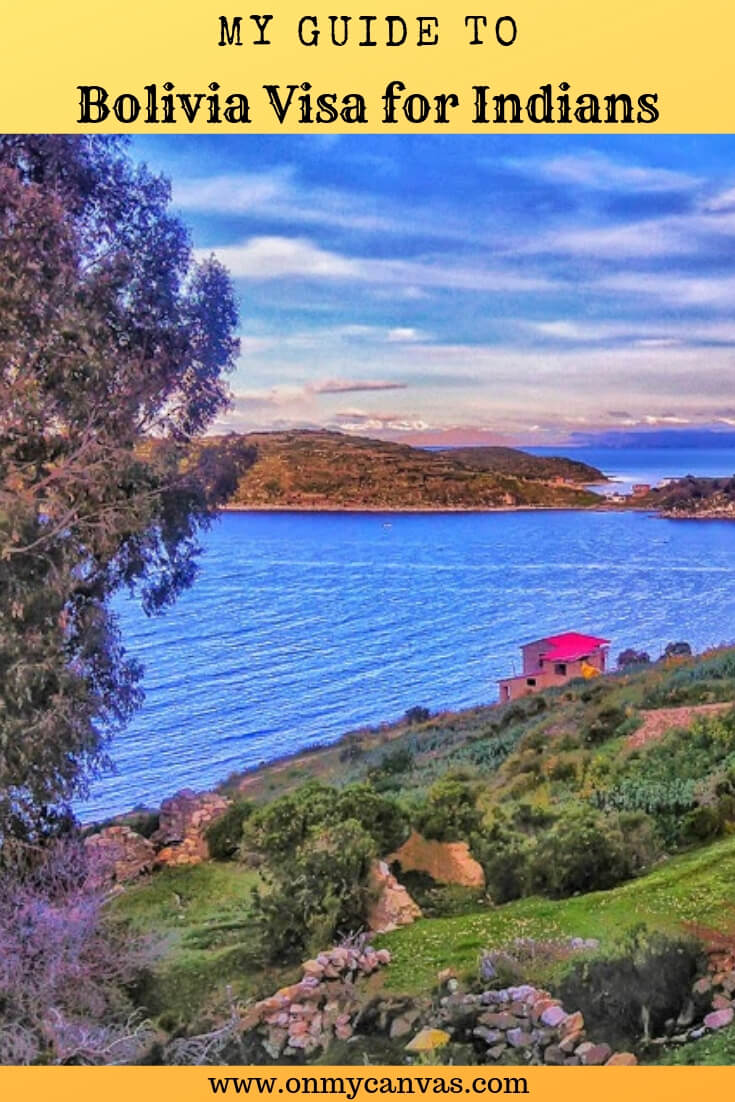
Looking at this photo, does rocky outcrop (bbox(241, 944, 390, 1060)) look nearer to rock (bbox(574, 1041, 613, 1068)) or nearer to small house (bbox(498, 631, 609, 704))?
rock (bbox(574, 1041, 613, 1068))

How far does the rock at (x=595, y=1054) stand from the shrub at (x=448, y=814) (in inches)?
30.0

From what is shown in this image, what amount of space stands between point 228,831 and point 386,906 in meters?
0.59

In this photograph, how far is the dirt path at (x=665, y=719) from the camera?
3.55 m

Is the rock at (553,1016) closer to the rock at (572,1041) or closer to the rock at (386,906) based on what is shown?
the rock at (572,1041)

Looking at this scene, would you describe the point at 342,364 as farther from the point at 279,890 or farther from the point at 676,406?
the point at 279,890

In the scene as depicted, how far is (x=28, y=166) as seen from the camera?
3186mm

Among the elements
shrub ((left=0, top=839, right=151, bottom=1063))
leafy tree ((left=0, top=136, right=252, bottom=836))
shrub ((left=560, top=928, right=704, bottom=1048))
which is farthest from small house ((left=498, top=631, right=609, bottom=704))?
shrub ((left=0, top=839, right=151, bottom=1063))

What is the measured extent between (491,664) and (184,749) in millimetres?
1105

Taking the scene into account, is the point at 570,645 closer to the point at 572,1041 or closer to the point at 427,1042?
the point at 572,1041

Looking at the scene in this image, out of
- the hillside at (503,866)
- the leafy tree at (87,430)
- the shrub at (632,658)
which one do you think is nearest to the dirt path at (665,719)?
the hillside at (503,866)

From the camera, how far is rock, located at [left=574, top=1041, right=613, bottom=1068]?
3312mm

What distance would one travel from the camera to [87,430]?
10.7 feet

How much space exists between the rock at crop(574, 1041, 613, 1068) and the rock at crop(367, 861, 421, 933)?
68cm
